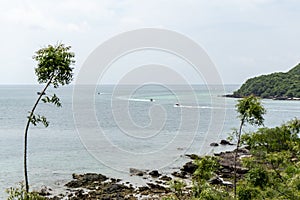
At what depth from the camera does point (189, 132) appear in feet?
169

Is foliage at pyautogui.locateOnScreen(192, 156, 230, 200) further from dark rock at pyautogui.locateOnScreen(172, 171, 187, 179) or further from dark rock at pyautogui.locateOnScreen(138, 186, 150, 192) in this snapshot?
dark rock at pyautogui.locateOnScreen(172, 171, 187, 179)

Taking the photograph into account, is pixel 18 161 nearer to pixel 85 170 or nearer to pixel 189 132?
pixel 85 170

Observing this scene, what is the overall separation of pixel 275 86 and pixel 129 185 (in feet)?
318

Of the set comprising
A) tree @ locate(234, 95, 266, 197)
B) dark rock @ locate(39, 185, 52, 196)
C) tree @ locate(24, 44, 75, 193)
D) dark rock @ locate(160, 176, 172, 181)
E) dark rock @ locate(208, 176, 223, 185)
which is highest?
tree @ locate(24, 44, 75, 193)

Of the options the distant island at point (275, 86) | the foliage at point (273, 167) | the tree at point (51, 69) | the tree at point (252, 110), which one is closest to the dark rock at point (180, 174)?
the foliage at point (273, 167)

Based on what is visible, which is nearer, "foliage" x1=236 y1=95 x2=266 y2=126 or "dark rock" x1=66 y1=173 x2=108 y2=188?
"foliage" x1=236 y1=95 x2=266 y2=126

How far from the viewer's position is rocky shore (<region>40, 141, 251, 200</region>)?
913 inches

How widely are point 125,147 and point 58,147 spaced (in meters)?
7.67

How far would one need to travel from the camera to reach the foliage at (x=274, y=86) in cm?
10719

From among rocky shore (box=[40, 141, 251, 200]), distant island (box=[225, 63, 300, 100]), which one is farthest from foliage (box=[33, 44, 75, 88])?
distant island (box=[225, 63, 300, 100])

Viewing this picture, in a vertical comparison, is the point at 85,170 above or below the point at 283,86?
below

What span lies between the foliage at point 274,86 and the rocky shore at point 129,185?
81.9 m

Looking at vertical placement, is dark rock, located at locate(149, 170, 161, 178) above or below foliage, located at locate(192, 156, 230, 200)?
below

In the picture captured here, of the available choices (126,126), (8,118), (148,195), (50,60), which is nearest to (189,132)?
(126,126)
